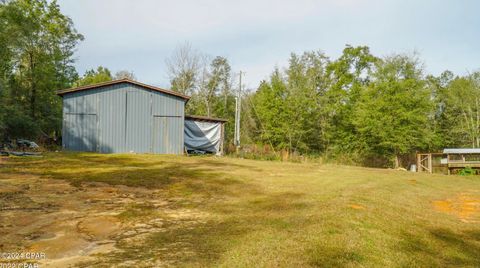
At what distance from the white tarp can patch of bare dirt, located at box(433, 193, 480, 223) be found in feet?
44.4

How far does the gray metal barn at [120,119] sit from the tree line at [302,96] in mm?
3418

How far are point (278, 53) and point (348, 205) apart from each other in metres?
26.4

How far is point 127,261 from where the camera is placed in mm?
→ 2873

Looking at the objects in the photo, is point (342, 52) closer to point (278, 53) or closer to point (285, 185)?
point (278, 53)

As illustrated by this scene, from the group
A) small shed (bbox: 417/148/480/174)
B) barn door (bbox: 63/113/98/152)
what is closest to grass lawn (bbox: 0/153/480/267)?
barn door (bbox: 63/113/98/152)

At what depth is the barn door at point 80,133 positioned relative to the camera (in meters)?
15.6

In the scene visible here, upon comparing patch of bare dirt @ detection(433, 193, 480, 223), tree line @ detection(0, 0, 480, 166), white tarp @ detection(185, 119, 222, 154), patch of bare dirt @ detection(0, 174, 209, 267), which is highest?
tree line @ detection(0, 0, 480, 166)

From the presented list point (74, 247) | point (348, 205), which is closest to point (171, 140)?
point (348, 205)

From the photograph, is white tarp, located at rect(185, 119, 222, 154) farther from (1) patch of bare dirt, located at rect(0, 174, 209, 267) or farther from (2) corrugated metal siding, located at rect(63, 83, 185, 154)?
(1) patch of bare dirt, located at rect(0, 174, 209, 267)

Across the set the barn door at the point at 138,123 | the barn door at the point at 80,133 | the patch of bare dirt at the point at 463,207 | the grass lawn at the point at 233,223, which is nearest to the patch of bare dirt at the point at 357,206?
the grass lawn at the point at 233,223

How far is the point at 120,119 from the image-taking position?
15.8 m

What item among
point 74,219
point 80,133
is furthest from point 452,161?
point 80,133

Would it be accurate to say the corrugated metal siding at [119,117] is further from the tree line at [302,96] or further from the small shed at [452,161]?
the small shed at [452,161]

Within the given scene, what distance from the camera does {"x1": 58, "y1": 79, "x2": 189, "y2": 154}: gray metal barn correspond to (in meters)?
15.6
